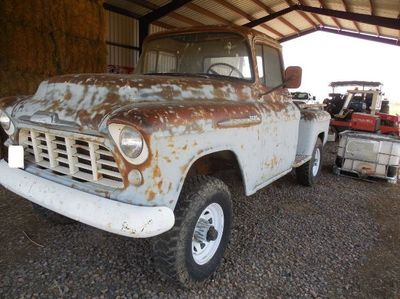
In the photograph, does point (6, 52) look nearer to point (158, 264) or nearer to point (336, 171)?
point (158, 264)

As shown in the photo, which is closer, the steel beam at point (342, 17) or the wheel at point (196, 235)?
the wheel at point (196, 235)

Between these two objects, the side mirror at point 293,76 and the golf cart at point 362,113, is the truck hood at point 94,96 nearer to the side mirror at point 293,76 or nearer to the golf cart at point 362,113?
the side mirror at point 293,76

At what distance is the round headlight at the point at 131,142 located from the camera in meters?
1.85

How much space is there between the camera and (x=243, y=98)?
298 centimetres

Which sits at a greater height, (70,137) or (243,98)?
(243,98)

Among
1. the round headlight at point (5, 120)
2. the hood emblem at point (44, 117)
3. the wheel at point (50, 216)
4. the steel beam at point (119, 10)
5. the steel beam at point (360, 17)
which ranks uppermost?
the steel beam at point (360, 17)

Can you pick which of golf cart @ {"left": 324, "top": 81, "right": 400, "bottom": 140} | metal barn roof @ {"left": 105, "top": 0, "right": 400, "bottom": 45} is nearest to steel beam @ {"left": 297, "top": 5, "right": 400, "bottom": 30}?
metal barn roof @ {"left": 105, "top": 0, "right": 400, "bottom": 45}

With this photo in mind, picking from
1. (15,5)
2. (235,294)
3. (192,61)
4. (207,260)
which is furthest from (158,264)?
(15,5)

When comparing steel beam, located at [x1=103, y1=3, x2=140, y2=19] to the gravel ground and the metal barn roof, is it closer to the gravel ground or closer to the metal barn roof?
the metal barn roof

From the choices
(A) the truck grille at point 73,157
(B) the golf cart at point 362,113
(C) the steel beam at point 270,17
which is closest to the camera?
(A) the truck grille at point 73,157

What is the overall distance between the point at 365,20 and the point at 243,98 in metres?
13.2

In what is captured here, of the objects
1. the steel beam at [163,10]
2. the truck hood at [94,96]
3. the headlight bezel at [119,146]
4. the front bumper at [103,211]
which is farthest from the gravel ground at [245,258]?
the steel beam at [163,10]

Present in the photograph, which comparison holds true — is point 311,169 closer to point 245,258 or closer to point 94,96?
point 245,258

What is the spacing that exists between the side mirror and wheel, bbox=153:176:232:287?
5.20 feet
